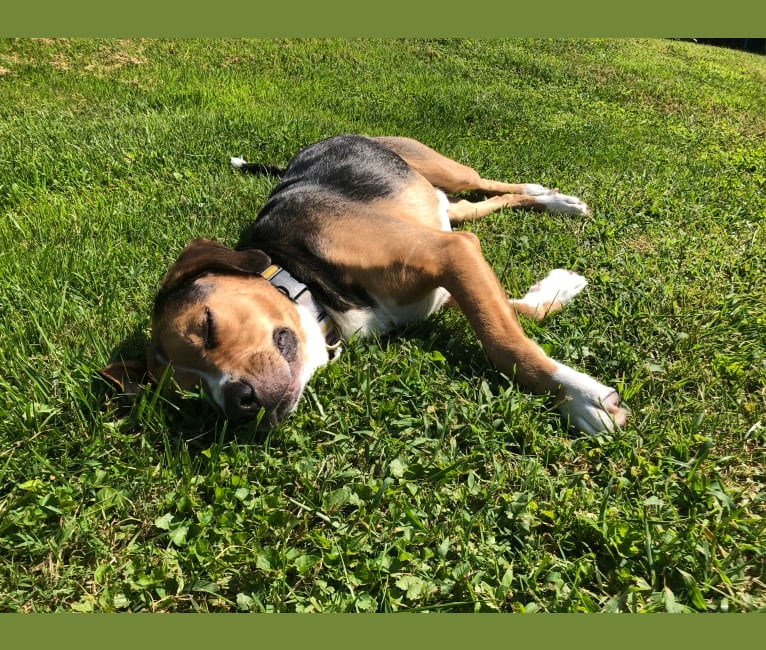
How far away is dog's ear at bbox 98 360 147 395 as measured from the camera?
347cm

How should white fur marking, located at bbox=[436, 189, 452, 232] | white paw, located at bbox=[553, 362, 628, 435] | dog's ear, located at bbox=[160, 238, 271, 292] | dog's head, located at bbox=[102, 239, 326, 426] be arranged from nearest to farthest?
white paw, located at bbox=[553, 362, 628, 435], dog's head, located at bbox=[102, 239, 326, 426], dog's ear, located at bbox=[160, 238, 271, 292], white fur marking, located at bbox=[436, 189, 452, 232]

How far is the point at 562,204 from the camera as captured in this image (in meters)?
5.74

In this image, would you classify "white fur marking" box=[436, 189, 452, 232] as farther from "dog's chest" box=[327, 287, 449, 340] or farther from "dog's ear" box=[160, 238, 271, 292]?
"dog's ear" box=[160, 238, 271, 292]

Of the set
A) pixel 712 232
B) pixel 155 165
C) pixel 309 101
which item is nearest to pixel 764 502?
pixel 712 232

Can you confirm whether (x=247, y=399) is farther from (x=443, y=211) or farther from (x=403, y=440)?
(x=443, y=211)

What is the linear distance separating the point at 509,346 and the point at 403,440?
0.93m

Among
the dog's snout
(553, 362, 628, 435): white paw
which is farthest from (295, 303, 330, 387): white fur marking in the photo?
(553, 362, 628, 435): white paw

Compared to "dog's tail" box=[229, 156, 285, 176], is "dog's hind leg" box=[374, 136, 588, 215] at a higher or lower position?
higher

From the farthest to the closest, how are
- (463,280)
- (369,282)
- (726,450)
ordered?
(369,282) → (463,280) → (726,450)

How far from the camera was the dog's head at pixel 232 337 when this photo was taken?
10.5 ft

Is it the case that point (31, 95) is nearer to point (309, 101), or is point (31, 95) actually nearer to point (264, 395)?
point (309, 101)

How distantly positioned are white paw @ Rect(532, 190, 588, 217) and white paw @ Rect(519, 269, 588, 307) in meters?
1.47

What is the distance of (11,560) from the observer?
260cm

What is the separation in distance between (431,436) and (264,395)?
1.03 m
